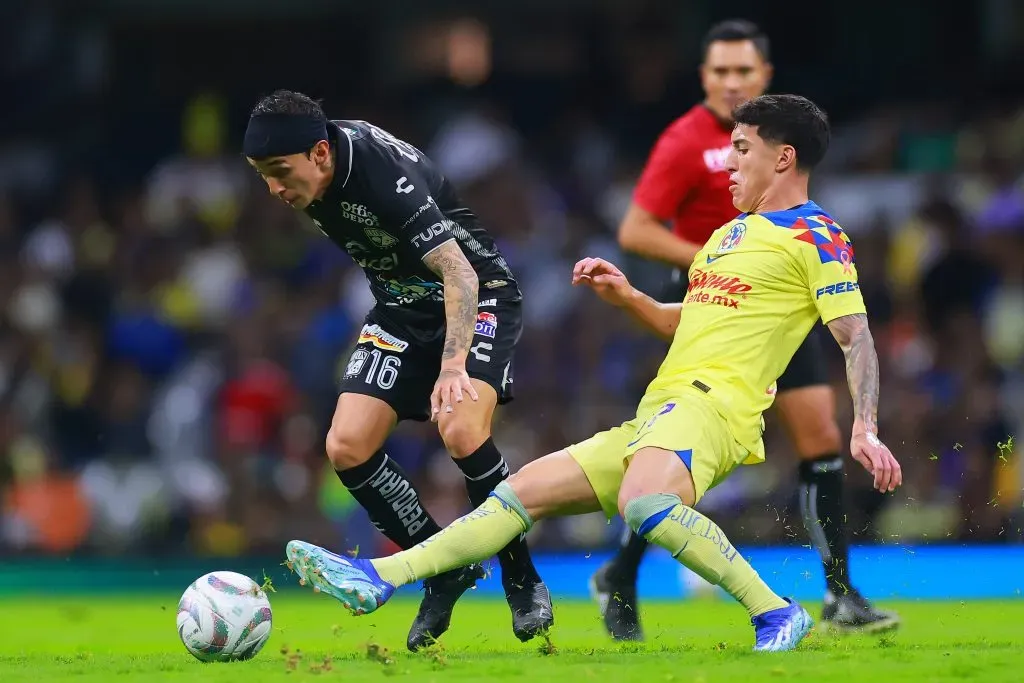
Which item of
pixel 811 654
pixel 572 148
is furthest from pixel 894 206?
pixel 811 654

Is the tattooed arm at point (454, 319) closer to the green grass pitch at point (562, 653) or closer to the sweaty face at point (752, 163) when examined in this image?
the green grass pitch at point (562, 653)

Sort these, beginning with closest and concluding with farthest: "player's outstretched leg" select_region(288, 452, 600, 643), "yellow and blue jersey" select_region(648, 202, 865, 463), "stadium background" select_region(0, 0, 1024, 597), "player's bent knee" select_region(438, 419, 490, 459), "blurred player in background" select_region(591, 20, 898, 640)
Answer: "player's outstretched leg" select_region(288, 452, 600, 643) → "yellow and blue jersey" select_region(648, 202, 865, 463) → "player's bent knee" select_region(438, 419, 490, 459) → "blurred player in background" select_region(591, 20, 898, 640) → "stadium background" select_region(0, 0, 1024, 597)

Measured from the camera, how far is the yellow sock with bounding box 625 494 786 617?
5770mm

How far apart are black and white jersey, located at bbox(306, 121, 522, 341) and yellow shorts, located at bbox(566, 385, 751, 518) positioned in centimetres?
105

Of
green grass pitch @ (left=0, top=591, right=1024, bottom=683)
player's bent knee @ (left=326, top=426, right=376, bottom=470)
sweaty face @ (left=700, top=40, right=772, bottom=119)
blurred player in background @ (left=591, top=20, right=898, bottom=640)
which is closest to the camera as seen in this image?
green grass pitch @ (left=0, top=591, right=1024, bottom=683)

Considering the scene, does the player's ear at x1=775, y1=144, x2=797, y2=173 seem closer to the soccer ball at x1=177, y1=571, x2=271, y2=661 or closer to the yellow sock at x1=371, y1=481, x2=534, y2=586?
the yellow sock at x1=371, y1=481, x2=534, y2=586

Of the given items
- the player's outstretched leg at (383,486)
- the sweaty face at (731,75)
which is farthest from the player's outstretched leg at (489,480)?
the sweaty face at (731,75)

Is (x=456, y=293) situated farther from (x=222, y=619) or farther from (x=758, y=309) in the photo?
(x=222, y=619)

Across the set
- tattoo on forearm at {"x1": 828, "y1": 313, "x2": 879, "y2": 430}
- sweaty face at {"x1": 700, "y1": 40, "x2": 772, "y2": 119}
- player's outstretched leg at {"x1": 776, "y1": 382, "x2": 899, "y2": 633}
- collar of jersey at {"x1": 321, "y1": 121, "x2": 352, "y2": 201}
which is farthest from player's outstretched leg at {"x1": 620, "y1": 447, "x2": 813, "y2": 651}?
sweaty face at {"x1": 700, "y1": 40, "x2": 772, "y2": 119}

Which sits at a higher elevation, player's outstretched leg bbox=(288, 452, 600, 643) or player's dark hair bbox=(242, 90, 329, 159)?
player's dark hair bbox=(242, 90, 329, 159)

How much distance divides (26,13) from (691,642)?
14.2 metres

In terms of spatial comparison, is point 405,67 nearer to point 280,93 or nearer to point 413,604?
point 413,604

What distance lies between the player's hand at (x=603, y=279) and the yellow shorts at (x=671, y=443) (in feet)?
1.53

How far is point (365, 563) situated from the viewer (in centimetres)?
571
